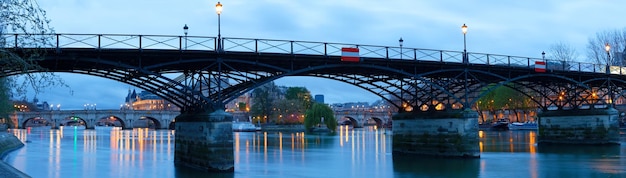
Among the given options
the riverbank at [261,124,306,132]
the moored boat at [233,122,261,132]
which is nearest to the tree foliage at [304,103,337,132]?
the moored boat at [233,122,261,132]

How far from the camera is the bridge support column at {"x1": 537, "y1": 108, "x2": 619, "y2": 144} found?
2397 inches

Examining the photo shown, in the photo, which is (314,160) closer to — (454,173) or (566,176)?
(454,173)

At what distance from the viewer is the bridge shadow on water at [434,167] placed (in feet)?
120

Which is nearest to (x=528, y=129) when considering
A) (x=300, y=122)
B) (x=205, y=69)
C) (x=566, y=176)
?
(x=300, y=122)

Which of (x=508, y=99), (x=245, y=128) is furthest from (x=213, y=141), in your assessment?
(x=245, y=128)

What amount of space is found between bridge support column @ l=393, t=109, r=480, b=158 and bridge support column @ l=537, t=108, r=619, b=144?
70.9 ft

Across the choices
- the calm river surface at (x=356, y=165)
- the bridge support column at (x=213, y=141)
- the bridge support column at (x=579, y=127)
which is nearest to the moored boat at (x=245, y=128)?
the bridge support column at (x=579, y=127)

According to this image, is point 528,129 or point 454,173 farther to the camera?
point 528,129

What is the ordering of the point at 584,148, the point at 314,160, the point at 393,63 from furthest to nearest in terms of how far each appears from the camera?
the point at 584,148 → the point at 314,160 → the point at 393,63

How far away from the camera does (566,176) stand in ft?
116

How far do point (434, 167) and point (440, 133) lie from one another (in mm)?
6447

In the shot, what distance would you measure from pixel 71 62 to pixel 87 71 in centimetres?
297

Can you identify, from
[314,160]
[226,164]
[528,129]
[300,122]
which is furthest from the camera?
[300,122]

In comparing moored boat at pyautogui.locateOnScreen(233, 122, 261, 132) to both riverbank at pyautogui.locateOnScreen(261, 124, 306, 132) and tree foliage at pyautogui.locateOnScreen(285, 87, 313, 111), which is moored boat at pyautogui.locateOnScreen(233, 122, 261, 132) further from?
tree foliage at pyautogui.locateOnScreen(285, 87, 313, 111)
